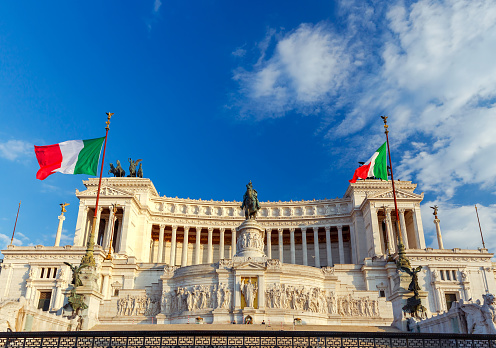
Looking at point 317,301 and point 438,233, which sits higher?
point 438,233

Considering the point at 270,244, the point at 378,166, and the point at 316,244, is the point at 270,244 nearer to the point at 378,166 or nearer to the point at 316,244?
the point at 316,244

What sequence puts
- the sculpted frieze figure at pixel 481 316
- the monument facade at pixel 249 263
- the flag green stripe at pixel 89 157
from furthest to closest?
the monument facade at pixel 249 263
the flag green stripe at pixel 89 157
the sculpted frieze figure at pixel 481 316

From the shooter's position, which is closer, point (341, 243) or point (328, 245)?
A: point (341, 243)

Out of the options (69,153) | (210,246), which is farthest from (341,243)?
(69,153)

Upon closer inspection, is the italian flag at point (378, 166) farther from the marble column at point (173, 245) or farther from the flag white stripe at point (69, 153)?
the marble column at point (173, 245)

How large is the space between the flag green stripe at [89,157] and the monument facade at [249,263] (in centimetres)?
1179

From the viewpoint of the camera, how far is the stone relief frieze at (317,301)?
39.8 meters

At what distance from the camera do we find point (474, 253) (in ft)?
183

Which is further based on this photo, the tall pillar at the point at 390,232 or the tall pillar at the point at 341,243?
the tall pillar at the point at 341,243

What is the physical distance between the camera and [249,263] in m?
40.7

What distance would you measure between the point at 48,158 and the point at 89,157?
3.28m

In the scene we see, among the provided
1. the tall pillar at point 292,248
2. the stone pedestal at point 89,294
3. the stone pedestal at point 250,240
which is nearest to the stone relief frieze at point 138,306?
the stone pedestal at point 250,240

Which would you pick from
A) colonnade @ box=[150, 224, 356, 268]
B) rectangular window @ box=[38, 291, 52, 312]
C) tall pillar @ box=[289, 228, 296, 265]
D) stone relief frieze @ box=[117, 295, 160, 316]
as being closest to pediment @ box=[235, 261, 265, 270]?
stone relief frieze @ box=[117, 295, 160, 316]

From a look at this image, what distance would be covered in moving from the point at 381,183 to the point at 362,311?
116 feet
